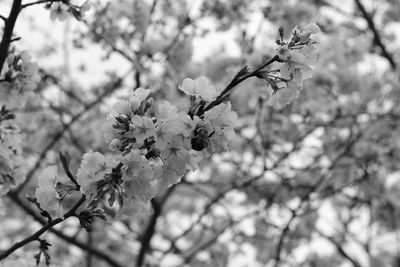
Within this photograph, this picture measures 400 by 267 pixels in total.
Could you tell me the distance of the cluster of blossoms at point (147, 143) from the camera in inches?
60.1

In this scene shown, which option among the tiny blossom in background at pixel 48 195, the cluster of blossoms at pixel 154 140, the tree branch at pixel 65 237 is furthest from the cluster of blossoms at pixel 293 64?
the tree branch at pixel 65 237

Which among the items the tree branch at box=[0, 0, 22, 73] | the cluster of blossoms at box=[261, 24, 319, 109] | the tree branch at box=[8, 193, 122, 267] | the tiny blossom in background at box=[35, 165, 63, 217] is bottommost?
the tiny blossom in background at box=[35, 165, 63, 217]

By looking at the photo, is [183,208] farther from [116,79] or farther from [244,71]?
[244,71]

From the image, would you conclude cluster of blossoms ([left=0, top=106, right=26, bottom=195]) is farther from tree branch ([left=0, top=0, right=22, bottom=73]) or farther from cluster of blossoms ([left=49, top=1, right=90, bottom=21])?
cluster of blossoms ([left=49, top=1, right=90, bottom=21])

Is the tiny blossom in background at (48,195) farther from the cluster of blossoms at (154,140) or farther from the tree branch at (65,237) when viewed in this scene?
the tree branch at (65,237)

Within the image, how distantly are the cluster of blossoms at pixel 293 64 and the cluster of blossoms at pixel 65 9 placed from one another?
3.61 ft

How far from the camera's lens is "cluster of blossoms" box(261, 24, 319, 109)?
1.67 metres

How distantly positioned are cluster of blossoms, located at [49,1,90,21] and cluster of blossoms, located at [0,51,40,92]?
249 mm

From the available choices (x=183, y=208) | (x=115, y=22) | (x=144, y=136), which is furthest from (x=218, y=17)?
(x=183, y=208)

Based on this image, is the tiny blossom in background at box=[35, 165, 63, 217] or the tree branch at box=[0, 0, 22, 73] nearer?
the tiny blossom in background at box=[35, 165, 63, 217]

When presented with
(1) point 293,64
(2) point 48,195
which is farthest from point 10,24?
(1) point 293,64

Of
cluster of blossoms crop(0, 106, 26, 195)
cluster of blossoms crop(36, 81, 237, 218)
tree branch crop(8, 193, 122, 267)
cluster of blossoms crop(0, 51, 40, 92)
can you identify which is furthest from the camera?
tree branch crop(8, 193, 122, 267)

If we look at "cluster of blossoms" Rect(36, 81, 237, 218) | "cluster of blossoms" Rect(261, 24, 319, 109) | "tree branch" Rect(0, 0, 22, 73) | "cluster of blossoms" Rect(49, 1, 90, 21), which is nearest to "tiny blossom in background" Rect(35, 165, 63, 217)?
"cluster of blossoms" Rect(36, 81, 237, 218)

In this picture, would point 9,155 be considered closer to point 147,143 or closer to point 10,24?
point 10,24
